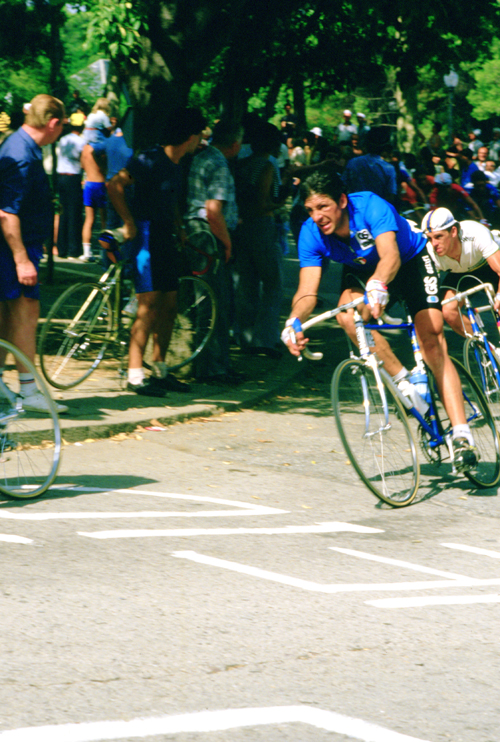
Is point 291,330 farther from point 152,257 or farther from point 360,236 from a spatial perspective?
point 152,257

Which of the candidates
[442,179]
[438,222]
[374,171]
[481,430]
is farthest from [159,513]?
[442,179]

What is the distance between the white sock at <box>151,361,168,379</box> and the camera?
348 inches

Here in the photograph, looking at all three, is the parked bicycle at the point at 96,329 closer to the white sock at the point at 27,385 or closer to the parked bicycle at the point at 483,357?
the white sock at the point at 27,385

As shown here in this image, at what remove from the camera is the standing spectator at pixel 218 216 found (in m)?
8.98

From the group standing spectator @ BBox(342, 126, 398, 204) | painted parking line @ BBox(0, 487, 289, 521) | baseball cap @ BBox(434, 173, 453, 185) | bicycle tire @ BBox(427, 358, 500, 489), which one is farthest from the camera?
baseball cap @ BBox(434, 173, 453, 185)

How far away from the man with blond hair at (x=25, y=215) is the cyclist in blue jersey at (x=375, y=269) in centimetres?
198

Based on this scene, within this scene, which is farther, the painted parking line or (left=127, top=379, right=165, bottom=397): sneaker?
(left=127, top=379, right=165, bottom=397): sneaker

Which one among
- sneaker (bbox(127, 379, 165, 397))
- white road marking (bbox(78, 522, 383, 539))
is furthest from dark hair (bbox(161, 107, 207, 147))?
white road marking (bbox(78, 522, 383, 539))

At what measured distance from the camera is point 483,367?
7379mm

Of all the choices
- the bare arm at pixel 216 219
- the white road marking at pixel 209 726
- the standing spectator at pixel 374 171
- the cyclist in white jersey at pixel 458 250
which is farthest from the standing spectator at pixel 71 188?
the white road marking at pixel 209 726

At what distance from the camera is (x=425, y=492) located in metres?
6.58

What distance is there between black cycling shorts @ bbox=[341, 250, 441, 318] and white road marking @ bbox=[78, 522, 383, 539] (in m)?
1.44

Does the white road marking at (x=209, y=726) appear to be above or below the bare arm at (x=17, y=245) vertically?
below

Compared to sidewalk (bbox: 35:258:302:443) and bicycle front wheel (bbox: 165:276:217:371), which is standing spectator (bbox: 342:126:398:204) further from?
bicycle front wheel (bbox: 165:276:217:371)
